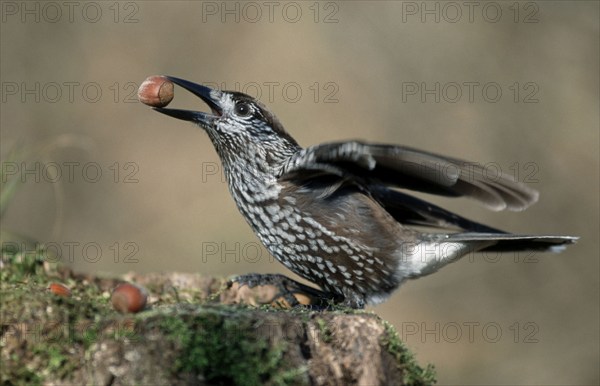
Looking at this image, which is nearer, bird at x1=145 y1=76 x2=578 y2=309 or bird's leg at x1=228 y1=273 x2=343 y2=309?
bird at x1=145 y1=76 x2=578 y2=309

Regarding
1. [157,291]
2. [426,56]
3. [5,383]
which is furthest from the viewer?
[426,56]

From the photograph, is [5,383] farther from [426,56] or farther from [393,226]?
[426,56]

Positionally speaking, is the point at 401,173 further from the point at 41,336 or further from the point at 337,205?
the point at 41,336

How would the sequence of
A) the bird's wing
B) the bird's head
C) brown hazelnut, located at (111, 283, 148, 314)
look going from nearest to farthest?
brown hazelnut, located at (111, 283, 148, 314)
the bird's wing
the bird's head

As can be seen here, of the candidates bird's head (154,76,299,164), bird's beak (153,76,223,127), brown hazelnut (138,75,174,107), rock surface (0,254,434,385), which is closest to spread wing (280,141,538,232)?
bird's head (154,76,299,164)

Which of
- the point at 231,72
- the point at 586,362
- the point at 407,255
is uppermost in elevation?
the point at 231,72

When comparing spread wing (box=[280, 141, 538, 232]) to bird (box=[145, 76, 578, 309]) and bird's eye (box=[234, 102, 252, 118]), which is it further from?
bird's eye (box=[234, 102, 252, 118])

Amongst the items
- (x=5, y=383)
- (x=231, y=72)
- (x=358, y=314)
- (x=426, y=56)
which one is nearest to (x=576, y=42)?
(x=426, y=56)
